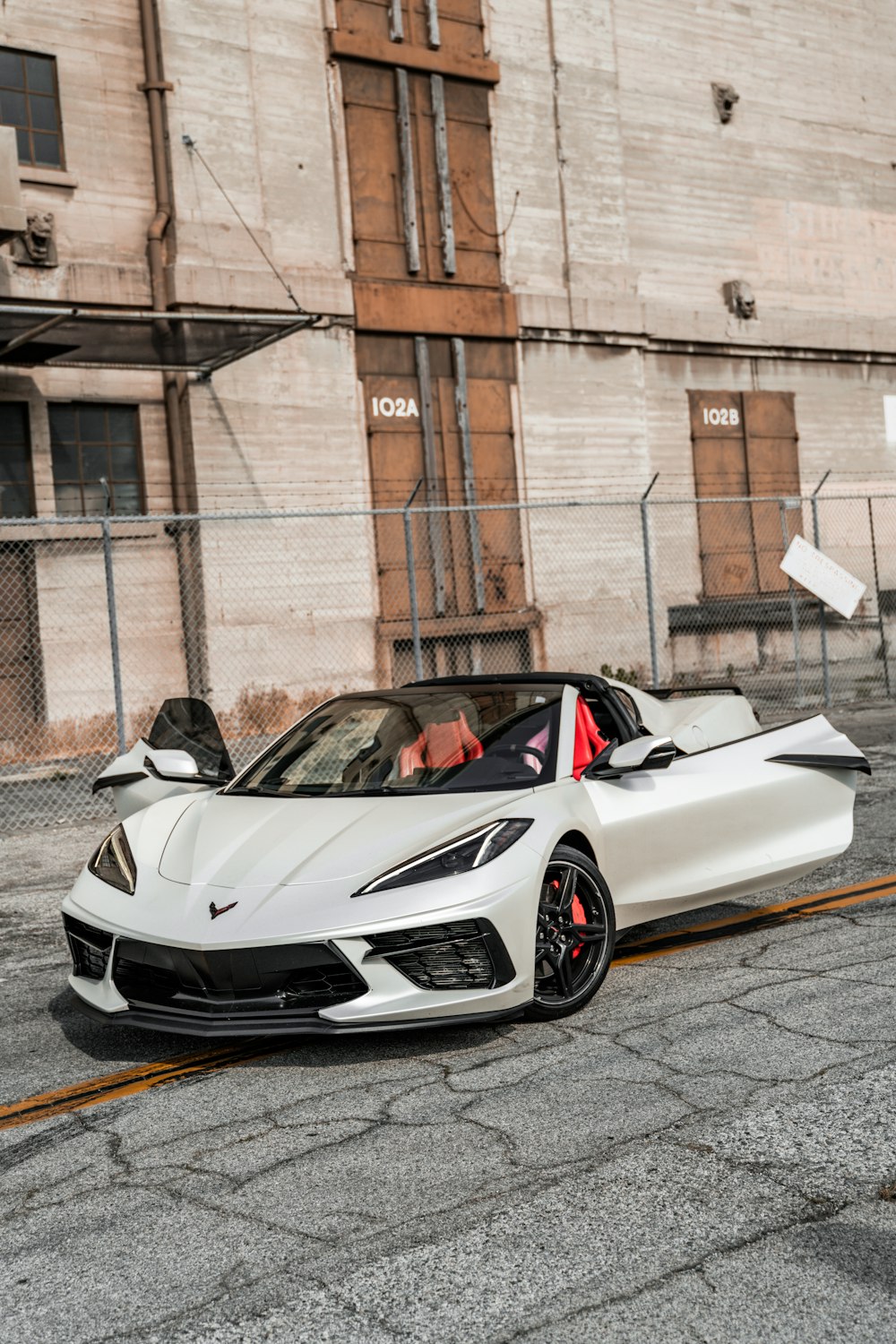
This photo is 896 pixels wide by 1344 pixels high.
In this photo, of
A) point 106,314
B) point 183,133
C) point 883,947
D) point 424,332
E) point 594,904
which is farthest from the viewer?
point 424,332

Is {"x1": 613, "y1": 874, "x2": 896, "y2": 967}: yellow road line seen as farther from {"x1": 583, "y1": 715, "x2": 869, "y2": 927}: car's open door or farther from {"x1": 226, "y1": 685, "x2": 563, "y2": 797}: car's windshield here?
{"x1": 226, "y1": 685, "x2": 563, "y2": 797}: car's windshield

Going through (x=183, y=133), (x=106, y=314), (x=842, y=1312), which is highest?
(x=183, y=133)

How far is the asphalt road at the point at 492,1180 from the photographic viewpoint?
2947 millimetres

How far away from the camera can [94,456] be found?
57.0 feet

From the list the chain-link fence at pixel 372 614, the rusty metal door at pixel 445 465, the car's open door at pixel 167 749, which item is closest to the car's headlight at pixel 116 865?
the car's open door at pixel 167 749

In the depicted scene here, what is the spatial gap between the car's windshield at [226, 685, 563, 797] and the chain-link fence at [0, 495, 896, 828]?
6.38 metres

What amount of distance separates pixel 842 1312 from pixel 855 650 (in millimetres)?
21732

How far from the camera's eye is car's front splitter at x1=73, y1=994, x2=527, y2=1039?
14.5ft

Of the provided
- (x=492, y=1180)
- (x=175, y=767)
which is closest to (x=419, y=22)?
(x=175, y=767)

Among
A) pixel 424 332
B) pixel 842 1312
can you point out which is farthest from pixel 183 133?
pixel 842 1312

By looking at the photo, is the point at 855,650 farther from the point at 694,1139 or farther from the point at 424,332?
the point at 694,1139

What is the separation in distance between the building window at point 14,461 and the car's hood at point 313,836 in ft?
40.2

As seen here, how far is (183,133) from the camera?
1744cm

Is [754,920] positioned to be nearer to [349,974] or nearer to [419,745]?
[419,745]
